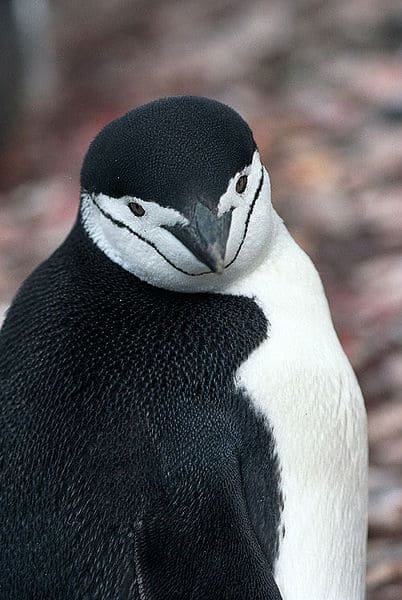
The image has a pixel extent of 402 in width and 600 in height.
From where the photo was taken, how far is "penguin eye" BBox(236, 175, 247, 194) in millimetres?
1901

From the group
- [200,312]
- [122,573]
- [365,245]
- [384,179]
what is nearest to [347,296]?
[365,245]

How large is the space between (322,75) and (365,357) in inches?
71.3

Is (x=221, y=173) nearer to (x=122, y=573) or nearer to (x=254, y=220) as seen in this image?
(x=254, y=220)

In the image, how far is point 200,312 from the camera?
2021 millimetres

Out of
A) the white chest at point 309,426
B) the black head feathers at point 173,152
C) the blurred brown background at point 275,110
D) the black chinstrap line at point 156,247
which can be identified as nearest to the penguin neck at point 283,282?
the white chest at point 309,426

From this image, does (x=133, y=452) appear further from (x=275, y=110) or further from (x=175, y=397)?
(x=275, y=110)

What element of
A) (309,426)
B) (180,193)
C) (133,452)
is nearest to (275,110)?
(309,426)

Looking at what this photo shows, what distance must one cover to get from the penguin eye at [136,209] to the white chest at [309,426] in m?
0.25

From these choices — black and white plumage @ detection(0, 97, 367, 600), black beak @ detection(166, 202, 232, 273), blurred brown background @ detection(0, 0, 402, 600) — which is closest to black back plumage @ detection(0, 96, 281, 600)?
black and white plumage @ detection(0, 97, 367, 600)

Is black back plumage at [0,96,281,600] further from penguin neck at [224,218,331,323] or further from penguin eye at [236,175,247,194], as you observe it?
penguin eye at [236,175,247,194]

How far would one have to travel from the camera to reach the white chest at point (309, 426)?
1991 mm

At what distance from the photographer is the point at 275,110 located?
14.9 feet

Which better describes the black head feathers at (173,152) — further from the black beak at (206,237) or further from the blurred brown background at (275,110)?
the blurred brown background at (275,110)

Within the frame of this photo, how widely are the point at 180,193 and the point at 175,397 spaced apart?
0.33 metres
